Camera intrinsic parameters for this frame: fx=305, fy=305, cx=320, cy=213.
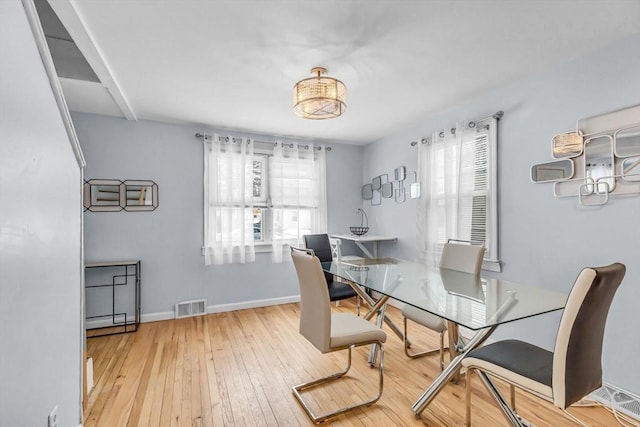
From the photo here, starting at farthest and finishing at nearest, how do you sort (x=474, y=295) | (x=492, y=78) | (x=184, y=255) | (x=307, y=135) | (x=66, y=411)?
(x=307, y=135)
(x=184, y=255)
(x=492, y=78)
(x=474, y=295)
(x=66, y=411)

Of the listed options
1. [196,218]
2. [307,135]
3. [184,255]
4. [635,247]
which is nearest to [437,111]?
[307,135]

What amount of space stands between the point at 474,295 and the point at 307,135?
9.74 ft

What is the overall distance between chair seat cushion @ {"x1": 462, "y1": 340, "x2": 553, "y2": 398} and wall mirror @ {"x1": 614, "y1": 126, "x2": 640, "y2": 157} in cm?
137

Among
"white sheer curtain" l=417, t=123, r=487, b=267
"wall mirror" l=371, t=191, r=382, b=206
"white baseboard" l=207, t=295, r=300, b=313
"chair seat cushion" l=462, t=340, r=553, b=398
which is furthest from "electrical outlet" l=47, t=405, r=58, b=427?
"wall mirror" l=371, t=191, r=382, b=206

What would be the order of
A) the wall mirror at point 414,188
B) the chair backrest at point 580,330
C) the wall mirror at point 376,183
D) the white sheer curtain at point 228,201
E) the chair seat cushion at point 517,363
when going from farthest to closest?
1. the wall mirror at point 376,183
2. the white sheer curtain at point 228,201
3. the wall mirror at point 414,188
4. the chair seat cushion at point 517,363
5. the chair backrest at point 580,330

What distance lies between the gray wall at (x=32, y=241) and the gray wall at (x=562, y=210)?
3005 millimetres

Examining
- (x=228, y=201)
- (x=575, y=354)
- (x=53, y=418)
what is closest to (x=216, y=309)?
(x=228, y=201)

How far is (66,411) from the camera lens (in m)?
1.42

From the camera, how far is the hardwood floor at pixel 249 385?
5.89 ft

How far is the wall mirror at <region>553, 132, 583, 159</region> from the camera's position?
2.14 metres

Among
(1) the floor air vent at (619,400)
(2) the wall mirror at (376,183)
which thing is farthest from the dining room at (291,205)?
(2) the wall mirror at (376,183)

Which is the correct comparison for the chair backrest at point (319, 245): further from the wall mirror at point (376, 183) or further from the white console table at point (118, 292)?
the white console table at point (118, 292)

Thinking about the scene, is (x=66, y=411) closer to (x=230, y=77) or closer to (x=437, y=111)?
(x=230, y=77)

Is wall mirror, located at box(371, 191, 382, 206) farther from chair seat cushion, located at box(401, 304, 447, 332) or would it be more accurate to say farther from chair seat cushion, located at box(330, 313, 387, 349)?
chair seat cushion, located at box(330, 313, 387, 349)
